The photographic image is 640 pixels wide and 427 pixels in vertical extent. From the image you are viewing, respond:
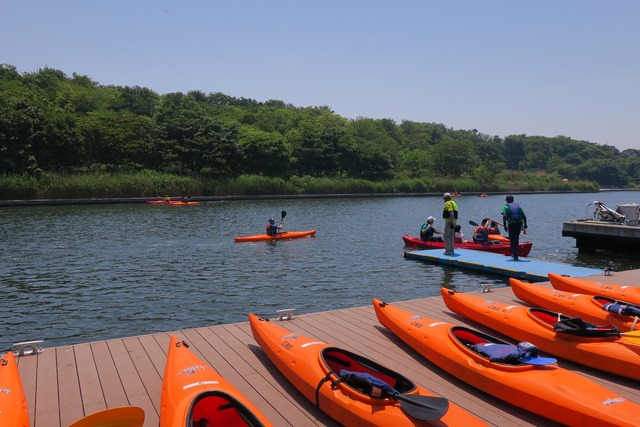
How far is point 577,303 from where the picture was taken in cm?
750

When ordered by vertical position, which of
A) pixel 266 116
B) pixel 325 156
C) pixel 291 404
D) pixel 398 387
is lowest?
pixel 291 404

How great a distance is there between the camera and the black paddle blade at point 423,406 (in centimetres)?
376

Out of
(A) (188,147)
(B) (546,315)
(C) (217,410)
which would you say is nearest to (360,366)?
(C) (217,410)

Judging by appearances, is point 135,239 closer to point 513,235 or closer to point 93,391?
point 513,235

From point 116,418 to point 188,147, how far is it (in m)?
52.8

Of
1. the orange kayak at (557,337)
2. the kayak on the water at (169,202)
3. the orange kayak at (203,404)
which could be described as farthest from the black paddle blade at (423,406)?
the kayak on the water at (169,202)

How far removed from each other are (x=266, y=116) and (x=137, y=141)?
33185 millimetres

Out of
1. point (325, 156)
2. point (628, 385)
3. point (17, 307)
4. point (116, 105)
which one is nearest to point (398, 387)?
point (628, 385)

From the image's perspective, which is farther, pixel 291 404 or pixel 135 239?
pixel 135 239

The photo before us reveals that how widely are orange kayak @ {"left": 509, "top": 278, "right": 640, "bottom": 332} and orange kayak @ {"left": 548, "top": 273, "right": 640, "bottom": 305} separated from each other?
115cm

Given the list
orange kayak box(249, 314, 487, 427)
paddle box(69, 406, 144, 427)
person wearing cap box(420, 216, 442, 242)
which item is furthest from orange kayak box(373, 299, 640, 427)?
person wearing cap box(420, 216, 442, 242)

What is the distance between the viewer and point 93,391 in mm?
4992

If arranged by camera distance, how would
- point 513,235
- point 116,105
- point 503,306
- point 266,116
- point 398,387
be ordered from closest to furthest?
point 398,387 → point 503,306 → point 513,235 → point 116,105 → point 266,116

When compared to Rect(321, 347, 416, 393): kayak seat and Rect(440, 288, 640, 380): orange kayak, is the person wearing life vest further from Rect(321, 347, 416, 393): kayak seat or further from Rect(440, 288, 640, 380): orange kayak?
Rect(321, 347, 416, 393): kayak seat
